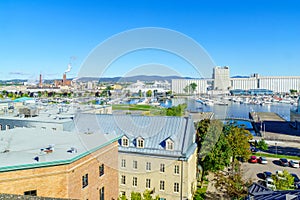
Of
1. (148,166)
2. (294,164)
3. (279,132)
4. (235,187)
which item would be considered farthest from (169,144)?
(279,132)

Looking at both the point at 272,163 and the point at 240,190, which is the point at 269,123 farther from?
the point at 240,190

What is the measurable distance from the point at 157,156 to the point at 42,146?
631 cm

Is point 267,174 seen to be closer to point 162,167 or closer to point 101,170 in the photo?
point 162,167

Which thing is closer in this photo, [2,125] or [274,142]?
[2,125]

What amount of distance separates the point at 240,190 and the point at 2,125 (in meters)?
15.2

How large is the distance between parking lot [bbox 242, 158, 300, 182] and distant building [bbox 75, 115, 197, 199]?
5404mm

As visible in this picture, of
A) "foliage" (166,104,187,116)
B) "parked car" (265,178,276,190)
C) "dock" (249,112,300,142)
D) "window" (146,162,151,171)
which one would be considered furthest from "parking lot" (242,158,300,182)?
"dock" (249,112,300,142)

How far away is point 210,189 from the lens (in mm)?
14898

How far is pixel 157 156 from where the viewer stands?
1309 cm

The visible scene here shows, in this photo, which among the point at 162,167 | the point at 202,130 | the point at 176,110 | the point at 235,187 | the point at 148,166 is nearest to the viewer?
the point at 235,187

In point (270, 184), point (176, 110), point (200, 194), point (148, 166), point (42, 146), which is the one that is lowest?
point (200, 194)

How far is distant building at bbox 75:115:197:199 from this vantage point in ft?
41.7

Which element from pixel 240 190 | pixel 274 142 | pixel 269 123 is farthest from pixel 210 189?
pixel 269 123

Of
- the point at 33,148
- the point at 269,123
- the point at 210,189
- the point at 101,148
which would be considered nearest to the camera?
the point at 33,148
